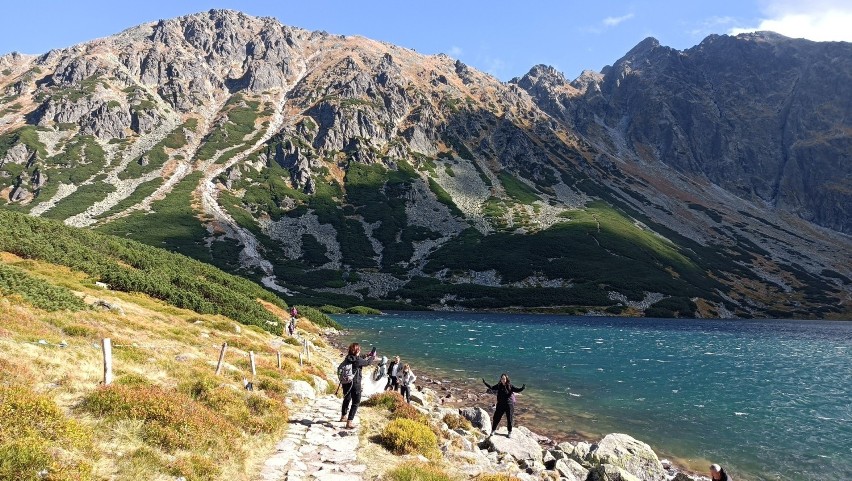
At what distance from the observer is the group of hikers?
16.2m

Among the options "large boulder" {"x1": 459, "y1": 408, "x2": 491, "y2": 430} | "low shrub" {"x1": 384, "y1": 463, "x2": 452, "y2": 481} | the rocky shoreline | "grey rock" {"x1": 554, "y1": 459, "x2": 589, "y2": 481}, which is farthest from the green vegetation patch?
"grey rock" {"x1": 554, "y1": 459, "x2": 589, "y2": 481}

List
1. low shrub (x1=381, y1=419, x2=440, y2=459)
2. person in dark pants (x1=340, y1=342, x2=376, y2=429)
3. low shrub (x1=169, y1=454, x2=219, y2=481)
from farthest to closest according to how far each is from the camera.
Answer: person in dark pants (x1=340, y1=342, x2=376, y2=429) → low shrub (x1=381, y1=419, x2=440, y2=459) → low shrub (x1=169, y1=454, x2=219, y2=481)

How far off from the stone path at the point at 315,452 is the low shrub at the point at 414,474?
0.88m

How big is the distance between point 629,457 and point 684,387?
829 inches

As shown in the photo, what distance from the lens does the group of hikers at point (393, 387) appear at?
16.2m

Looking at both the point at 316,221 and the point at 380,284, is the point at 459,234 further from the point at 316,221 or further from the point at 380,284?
the point at 316,221

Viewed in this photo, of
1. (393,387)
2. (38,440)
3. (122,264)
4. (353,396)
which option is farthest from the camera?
(122,264)

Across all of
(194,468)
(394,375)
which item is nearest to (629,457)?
(394,375)

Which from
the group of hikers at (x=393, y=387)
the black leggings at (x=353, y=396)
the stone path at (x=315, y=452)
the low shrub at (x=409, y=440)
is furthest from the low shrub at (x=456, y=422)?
the black leggings at (x=353, y=396)

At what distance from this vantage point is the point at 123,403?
11734 millimetres

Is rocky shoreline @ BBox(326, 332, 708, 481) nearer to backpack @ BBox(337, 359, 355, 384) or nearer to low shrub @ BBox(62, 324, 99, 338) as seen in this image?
backpack @ BBox(337, 359, 355, 384)

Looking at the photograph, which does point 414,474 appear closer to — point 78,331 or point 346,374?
point 346,374

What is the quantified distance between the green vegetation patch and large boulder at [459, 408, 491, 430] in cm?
2045

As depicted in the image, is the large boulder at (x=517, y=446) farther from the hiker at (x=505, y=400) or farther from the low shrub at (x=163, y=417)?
the low shrub at (x=163, y=417)
